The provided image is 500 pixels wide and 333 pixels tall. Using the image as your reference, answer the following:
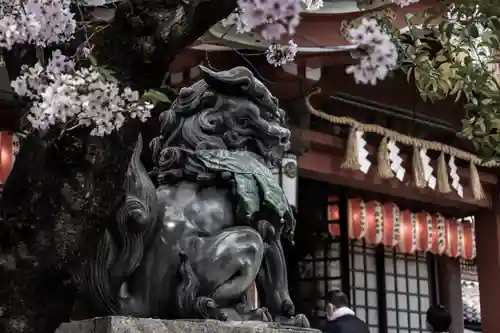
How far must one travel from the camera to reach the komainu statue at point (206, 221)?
2664 mm

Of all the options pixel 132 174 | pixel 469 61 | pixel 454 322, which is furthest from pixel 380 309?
pixel 132 174

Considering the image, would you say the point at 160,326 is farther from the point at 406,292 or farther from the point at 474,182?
the point at 406,292

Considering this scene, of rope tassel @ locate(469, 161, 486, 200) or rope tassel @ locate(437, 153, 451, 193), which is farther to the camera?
rope tassel @ locate(469, 161, 486, 200)

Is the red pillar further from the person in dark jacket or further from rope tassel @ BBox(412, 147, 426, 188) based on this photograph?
the person in dark jacket

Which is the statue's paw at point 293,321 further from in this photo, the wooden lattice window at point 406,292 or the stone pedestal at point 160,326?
the wooden lattice window at point 406,292

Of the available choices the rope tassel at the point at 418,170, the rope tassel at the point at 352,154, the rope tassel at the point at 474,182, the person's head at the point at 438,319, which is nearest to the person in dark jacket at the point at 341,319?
the person's head at the point at 438,319

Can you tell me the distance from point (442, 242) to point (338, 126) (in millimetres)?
3306

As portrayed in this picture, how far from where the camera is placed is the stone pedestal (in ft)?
7.72

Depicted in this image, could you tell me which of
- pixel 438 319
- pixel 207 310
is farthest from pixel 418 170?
pixel 207 310

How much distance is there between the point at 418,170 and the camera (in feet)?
31.0

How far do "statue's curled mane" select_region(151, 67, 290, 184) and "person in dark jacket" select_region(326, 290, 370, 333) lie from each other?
10.7 feet

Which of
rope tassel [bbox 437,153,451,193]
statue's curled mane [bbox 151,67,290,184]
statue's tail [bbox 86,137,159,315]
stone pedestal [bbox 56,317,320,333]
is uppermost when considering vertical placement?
rope tassel [bbox 437,153,451,193]

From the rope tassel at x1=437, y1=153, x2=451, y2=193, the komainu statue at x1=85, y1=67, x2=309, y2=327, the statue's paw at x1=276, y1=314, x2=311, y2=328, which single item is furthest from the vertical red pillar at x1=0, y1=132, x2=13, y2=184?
the rope tassel at x1=437, y1=153, x2=451, y2=193

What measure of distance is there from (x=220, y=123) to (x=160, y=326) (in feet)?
3.06
